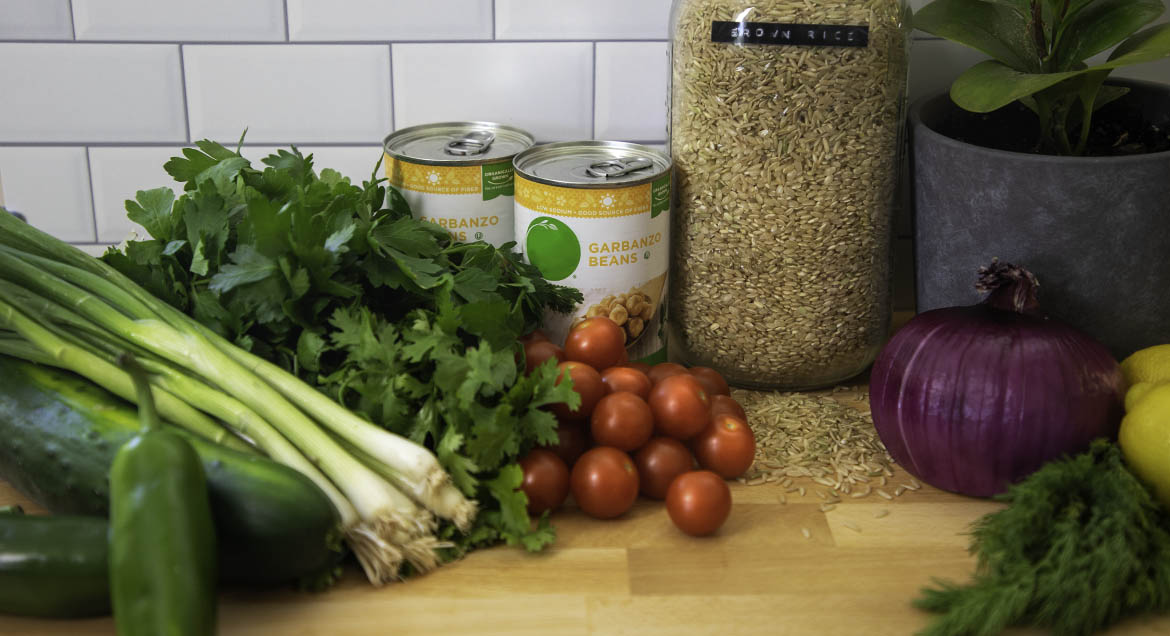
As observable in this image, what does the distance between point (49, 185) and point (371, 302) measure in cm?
60

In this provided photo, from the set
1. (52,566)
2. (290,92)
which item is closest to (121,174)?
(290,92)

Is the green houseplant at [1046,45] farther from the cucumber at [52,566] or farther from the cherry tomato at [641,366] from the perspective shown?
the cucumber at [52,566]

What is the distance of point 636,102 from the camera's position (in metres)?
1.28

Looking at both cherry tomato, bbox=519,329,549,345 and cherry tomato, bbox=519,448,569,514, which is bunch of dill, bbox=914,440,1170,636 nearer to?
cherry tomato, bbox=519,448,569,514

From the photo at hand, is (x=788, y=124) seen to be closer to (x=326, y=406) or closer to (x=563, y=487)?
(x=563, y=487)

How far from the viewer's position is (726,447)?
3.17 ft

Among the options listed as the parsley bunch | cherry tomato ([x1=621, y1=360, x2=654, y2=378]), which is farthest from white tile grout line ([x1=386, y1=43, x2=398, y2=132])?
cherry tomato ([x1=621, y1=360, x2=654, y2=378])

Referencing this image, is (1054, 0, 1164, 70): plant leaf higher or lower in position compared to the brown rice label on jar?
higher

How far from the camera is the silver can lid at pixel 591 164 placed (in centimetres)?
104

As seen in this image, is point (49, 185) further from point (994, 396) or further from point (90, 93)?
point (994, 396)

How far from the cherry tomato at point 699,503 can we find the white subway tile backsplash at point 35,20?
0.96 meters

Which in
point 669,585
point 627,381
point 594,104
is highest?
point 594,104

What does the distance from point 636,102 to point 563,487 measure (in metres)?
0.57

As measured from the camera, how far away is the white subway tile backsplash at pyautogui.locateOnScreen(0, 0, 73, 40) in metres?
1.24
